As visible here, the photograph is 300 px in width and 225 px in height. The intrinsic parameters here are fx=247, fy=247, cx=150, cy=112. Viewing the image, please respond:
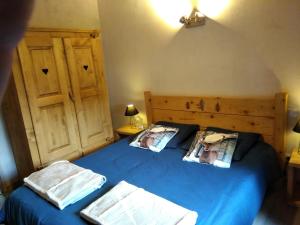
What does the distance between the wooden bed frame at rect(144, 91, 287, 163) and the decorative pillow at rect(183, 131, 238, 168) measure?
0.79 ft

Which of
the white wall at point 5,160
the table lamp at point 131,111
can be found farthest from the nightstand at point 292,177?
the white wall at point 5,160

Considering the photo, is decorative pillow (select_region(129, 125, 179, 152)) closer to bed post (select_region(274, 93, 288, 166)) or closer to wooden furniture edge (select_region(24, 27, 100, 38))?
bed post (select_region(274, 93, 288, 166))

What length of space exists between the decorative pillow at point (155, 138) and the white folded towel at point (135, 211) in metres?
0.92

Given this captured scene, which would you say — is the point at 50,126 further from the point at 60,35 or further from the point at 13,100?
the point at 60,35

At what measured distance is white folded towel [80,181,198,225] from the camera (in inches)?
54.0

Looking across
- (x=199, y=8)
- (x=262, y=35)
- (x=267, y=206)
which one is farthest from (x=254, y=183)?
(x=199, y=8)

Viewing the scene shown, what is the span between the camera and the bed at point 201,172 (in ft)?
5.26

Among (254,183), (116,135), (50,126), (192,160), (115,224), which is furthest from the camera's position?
(116,135)

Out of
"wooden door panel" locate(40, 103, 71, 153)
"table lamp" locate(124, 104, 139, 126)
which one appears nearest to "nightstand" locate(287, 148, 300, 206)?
"table lamp" locate(124, 104, 139, 126)

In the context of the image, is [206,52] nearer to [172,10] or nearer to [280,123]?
[172,10]

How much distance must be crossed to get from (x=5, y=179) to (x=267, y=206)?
9.03 feet

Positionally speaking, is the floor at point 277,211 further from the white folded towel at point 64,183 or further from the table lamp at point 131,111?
the table lamp at point 131,111

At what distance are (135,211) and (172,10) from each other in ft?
7.10

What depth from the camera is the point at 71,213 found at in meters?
1.59
